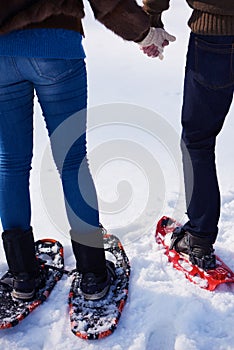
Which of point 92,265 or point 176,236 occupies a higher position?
point 92,265

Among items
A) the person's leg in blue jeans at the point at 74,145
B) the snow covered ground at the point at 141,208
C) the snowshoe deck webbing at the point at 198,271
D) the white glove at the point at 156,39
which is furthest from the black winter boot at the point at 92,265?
the white glove at the point at 156,39

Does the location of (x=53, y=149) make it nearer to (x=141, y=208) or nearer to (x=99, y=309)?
(x=99, y=309)

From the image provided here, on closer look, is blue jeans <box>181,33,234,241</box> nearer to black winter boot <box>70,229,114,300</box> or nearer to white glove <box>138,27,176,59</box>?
white glove <box>138,27,176,59</box>

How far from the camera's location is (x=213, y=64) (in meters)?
1.68

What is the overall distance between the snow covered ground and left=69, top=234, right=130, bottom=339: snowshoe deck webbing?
0.04 m

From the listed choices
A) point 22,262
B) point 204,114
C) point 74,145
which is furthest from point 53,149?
point 204,114

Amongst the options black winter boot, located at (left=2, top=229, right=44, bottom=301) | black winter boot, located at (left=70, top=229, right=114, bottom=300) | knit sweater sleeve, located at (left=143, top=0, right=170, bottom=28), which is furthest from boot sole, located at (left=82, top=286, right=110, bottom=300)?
knit sweater sleeve, located at (left=143, top=0, right=170, bottom=28)

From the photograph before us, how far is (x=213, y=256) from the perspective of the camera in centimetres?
203

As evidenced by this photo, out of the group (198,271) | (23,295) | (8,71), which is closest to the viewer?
(8,71)

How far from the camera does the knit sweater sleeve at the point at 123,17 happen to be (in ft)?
4.62

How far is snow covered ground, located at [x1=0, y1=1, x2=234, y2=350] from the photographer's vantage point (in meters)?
1.71

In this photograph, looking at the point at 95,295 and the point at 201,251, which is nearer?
the point at 95,295

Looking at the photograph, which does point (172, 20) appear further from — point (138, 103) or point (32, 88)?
point (32, 88)

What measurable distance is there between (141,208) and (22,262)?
0.91 metres
